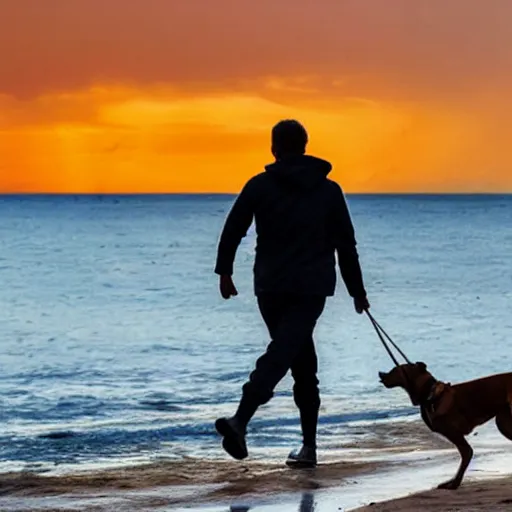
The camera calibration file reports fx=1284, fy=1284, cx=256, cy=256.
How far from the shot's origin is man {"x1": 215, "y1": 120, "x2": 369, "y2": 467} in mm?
7551

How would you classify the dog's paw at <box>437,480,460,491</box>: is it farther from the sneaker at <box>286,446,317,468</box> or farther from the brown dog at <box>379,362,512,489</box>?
the sneaker at <box>286,446,317,468</box>

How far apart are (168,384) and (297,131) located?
7.56 metres

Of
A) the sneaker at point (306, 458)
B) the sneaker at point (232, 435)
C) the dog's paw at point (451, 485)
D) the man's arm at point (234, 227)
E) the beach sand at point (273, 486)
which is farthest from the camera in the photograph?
the sneaker at point (306, 458)

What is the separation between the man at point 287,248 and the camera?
7551 mm

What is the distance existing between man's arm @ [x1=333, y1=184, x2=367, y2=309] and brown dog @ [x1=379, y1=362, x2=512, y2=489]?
0.82m

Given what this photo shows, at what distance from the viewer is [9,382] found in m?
15.2

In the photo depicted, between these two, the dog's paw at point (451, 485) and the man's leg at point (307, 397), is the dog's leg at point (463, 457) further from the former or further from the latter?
the man's leg at point (307, 397)

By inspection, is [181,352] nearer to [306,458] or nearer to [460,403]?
[306,458]

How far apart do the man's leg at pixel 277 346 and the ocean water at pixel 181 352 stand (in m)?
2.11

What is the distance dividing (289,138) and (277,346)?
48.8 inches

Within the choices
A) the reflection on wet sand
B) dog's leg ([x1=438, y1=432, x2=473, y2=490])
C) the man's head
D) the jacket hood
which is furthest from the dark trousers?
dog's leg ([x1=438, y1=432, x2=473, y2=490])

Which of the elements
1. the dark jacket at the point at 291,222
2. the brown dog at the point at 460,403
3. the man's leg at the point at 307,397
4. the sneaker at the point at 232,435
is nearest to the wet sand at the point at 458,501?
the brown dog at the point at 460,403

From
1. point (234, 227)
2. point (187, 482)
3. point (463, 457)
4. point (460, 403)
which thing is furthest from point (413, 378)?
point (187, 482)

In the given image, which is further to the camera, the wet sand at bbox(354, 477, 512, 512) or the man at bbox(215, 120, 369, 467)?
the man at bbox(215, 120, 369, 467)
